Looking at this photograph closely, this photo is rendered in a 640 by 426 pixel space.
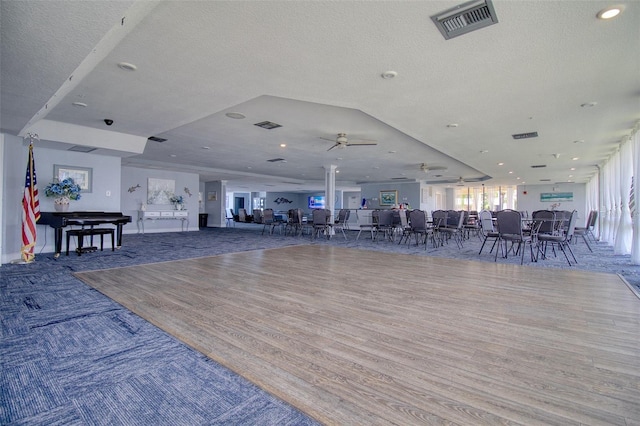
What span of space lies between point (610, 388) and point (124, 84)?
17.7ft

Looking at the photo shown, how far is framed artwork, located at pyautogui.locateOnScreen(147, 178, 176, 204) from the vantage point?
1178cm

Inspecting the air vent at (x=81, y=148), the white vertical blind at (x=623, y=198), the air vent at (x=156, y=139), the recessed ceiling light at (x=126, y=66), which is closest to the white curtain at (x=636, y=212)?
the white vertical blind at (x=623, y=198)

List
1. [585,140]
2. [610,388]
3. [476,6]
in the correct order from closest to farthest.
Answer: [610,388] → [476,6] → [585,140]

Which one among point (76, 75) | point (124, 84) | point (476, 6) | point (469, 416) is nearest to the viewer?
point (469, 416)

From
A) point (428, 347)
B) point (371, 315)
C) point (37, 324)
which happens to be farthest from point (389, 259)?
point (37, 324)

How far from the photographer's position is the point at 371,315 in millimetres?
2734

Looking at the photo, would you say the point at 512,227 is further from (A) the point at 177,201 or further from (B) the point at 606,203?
(A) the point at 177,201

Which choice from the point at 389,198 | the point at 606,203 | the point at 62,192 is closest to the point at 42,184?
the point at 62,192

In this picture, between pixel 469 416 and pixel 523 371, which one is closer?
pixel 469 416

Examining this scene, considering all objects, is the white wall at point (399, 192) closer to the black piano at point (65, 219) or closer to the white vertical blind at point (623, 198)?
the white vertical blind at point (623, 198)

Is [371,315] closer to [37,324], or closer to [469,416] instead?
[469,416]

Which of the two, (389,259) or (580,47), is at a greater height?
(580,47)

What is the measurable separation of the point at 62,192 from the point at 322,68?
6351 millimetres

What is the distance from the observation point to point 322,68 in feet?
10.8
